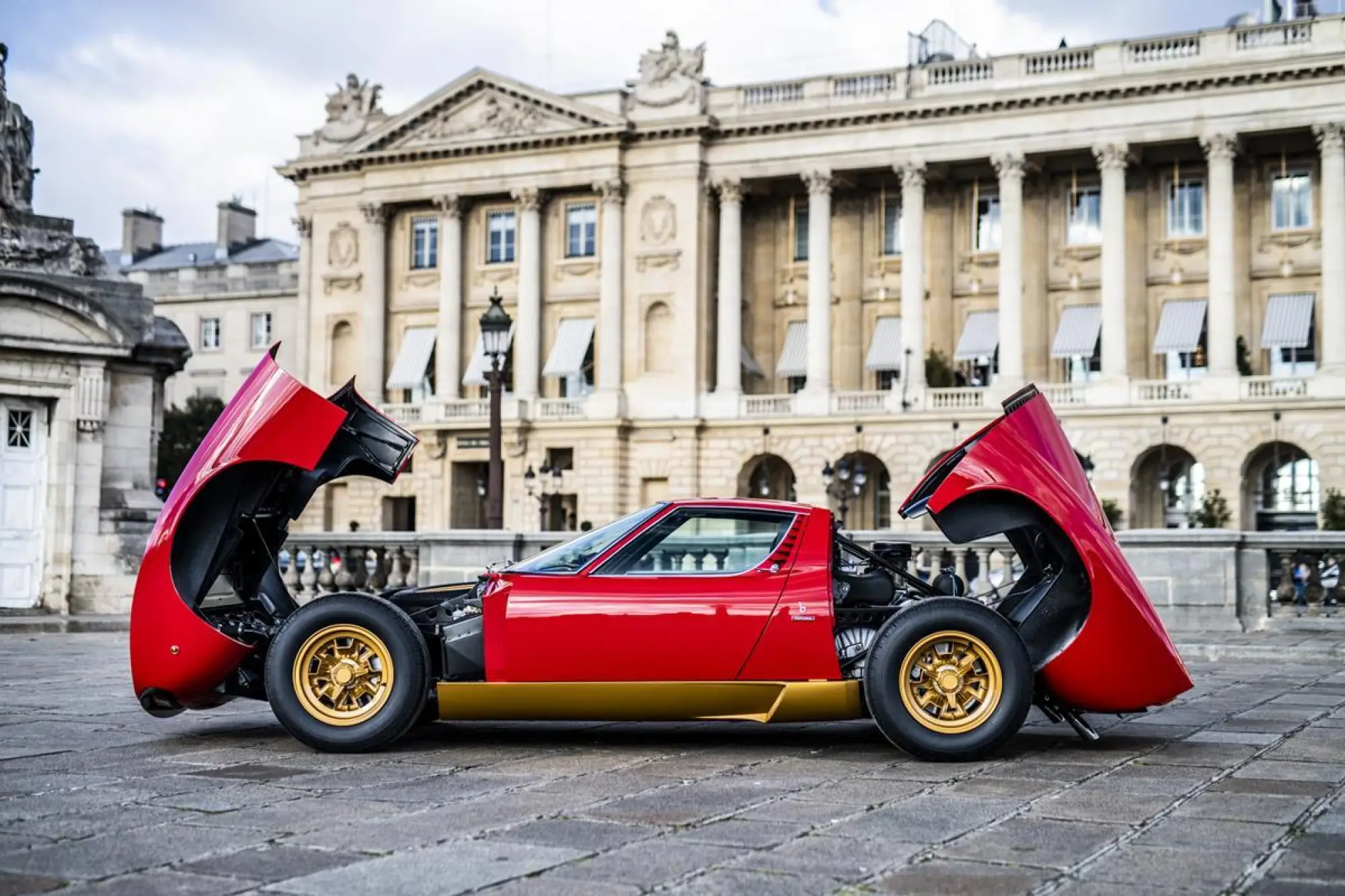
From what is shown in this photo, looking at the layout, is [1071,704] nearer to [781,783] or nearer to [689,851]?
[781,783]

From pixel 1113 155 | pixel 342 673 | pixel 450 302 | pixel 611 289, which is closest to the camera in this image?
pixel 342 673

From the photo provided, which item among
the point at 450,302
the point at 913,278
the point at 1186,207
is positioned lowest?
the point at 450,302

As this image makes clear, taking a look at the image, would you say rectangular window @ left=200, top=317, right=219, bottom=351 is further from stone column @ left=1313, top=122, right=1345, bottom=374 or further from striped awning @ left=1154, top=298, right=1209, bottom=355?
stone column @ left=1313, top=122, right=1345, bottom=374

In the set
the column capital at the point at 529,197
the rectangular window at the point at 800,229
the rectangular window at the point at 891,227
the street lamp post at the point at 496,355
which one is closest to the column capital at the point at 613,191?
the column capital at the point at 529,197

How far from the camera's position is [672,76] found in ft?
199

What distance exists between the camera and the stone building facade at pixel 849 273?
53562 millimetres

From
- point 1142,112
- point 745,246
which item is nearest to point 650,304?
point 745,246

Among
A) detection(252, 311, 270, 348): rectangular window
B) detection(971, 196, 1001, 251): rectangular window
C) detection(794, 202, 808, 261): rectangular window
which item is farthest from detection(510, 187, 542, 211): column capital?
detection(252, 311, 270, 348): rectangular window

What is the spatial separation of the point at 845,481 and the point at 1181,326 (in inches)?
474

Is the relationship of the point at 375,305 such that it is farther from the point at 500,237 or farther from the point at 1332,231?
the point at 1332,231

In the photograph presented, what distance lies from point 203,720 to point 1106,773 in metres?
5.56

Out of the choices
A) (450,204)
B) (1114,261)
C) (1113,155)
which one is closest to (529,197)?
(450,204)

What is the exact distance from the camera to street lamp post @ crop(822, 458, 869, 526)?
2205 inches

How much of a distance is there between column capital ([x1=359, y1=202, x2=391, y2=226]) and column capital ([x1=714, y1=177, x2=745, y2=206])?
13.5 meters
